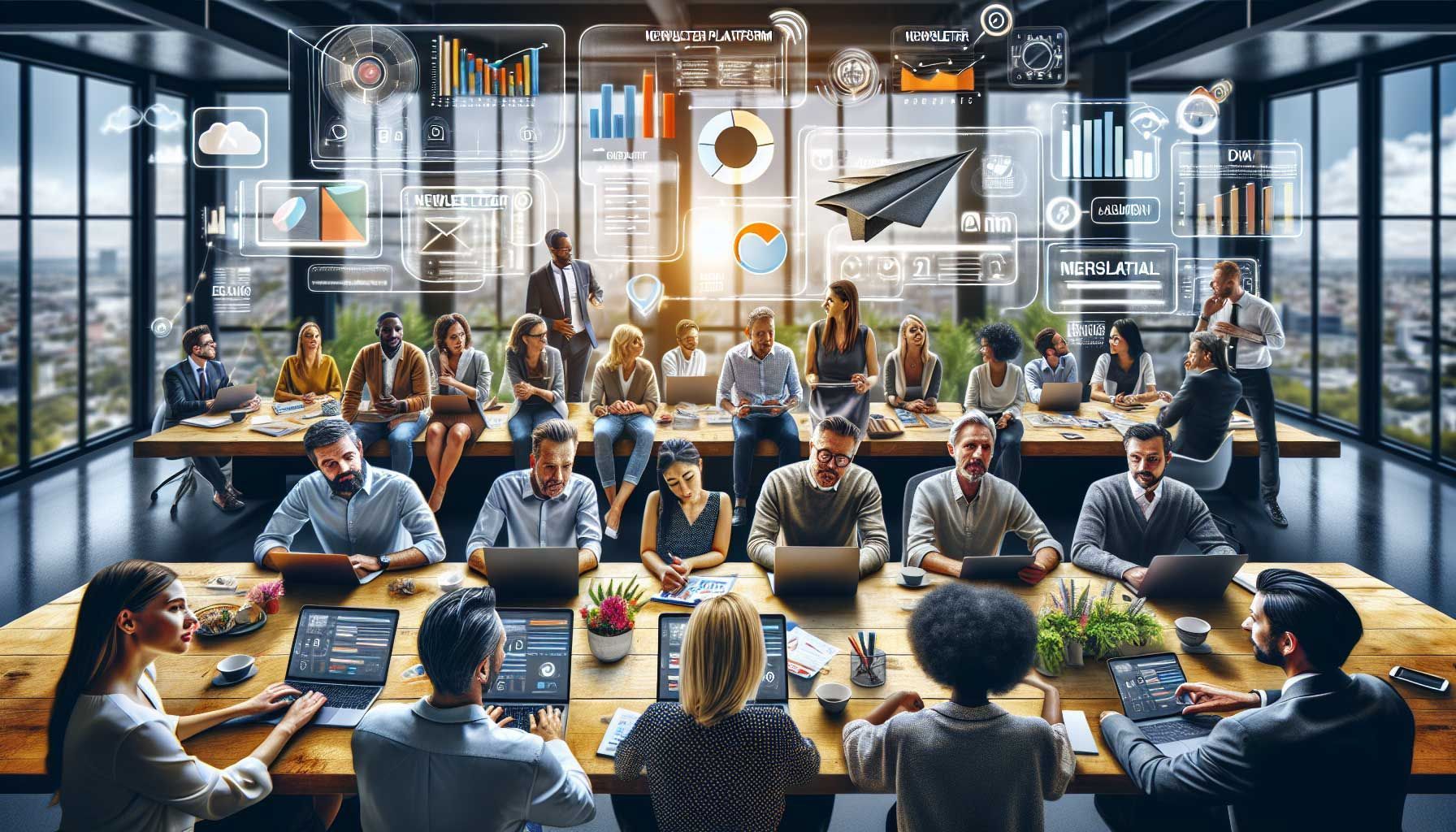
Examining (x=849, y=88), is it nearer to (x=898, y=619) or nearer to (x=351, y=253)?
(x=351, y=253)

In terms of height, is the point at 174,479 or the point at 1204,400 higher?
the point at 1204,400

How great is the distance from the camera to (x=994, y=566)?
3061 millimetres

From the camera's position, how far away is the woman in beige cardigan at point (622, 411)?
5.71 meters

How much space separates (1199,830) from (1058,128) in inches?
284

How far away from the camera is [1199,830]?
2441 millimetres

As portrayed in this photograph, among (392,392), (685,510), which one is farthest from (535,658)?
(392,392)

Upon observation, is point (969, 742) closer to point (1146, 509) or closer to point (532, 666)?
point (532, 666)

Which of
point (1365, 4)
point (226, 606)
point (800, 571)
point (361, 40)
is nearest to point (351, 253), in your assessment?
point (361, 40)

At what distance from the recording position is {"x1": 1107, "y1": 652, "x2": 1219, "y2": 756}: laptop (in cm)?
222

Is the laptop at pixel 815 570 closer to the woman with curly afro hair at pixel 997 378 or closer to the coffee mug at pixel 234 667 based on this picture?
the coffee mug at pixel 234 667

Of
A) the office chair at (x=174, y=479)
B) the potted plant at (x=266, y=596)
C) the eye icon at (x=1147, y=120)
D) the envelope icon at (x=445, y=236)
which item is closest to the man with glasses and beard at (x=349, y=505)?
the potted plant at (x=266, y=596)

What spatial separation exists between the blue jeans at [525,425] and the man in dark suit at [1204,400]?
366 cm

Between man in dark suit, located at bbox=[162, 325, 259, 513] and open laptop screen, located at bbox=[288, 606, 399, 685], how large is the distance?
4.28 meters

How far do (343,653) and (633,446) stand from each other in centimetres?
334
